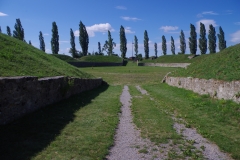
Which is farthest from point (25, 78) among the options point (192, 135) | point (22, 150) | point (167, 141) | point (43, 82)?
point (192, 135)

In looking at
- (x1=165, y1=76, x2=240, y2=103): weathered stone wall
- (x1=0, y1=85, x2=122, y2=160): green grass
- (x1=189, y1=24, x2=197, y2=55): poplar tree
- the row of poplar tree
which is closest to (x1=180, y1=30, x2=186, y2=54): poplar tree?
the row of poplar tree

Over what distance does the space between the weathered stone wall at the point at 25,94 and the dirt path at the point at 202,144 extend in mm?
5397

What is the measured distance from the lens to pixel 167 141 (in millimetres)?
6316

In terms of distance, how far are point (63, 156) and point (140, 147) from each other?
1997mm

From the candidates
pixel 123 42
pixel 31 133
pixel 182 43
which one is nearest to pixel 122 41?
pixel 123 42

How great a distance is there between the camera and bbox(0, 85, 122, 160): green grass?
504 cm

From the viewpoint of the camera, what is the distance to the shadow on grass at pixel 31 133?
499 cm

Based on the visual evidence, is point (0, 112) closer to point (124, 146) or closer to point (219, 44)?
point (124, 146)

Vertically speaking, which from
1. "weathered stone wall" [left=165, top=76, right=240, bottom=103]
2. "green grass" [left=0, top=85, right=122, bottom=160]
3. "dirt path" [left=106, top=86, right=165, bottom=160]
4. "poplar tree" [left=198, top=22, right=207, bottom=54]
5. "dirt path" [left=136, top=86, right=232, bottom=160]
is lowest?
"dirt path" [left=136, top=86, right=232, bottom=160]

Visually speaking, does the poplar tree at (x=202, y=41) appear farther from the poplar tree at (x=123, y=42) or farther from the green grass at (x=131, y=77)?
the green grass at (x=131, y=77)

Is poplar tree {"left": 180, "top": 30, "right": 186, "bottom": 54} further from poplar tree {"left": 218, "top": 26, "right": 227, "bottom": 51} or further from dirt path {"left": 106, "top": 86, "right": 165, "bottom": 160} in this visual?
dirt path {"left": 106, "top": 86, "right": 165, "bottom": 160}

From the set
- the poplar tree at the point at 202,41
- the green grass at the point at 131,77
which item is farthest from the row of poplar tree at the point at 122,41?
the green grass at the point at 131,77

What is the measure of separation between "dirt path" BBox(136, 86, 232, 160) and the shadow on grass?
388cm

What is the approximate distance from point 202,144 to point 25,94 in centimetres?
615
